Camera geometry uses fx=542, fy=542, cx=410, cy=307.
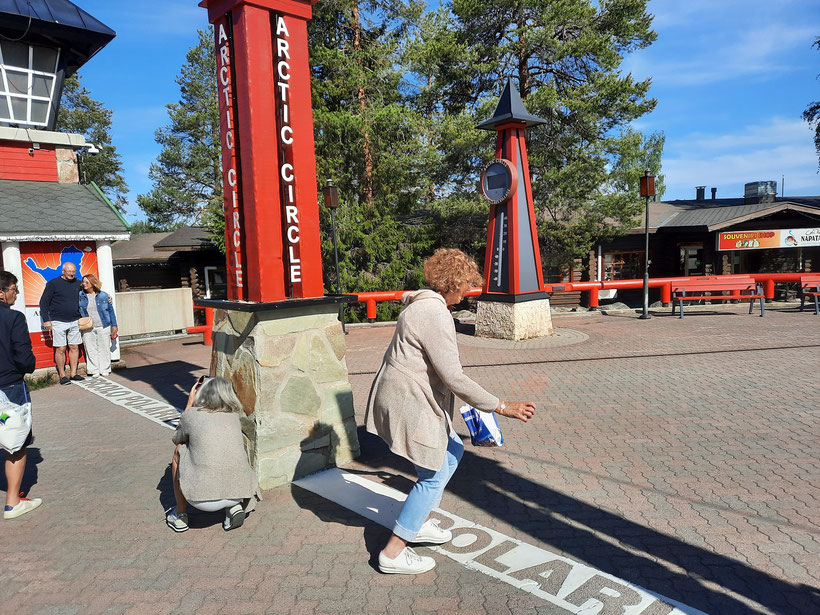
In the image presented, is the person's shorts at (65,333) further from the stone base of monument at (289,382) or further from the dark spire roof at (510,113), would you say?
the dark spire roof at (510,113)

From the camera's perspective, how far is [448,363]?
292cm

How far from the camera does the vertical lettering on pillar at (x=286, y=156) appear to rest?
4.49 metres

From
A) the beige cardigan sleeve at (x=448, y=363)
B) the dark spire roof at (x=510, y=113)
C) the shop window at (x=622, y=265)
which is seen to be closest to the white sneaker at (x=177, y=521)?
the beige cardigan sleeve at (x=448, y=363)

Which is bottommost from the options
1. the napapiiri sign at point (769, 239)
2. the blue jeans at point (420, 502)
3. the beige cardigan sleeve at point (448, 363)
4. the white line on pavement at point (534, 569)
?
the white line on pavement at point (534, 569)

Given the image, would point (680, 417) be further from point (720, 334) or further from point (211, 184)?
point (211, 184)

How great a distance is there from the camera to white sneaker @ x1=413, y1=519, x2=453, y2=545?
3.38 meters

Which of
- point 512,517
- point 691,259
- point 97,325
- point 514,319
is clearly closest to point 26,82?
point 97,325

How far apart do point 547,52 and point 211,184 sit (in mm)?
25525

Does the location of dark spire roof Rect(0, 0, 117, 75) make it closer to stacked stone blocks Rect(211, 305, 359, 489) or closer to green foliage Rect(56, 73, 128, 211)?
stacked stone blocks Rect(211, 305, 359, 489)

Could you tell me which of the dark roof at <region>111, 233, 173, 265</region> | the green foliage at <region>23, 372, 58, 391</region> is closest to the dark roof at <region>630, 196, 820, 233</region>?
the green foliage at <region>23, 372, 58, 391</region>

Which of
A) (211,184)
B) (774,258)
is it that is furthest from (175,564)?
(211,184)

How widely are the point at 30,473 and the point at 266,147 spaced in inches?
143

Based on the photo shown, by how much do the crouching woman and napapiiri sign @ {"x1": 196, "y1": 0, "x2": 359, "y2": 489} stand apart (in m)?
0.64

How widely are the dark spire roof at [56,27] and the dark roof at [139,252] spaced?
12.6 m
